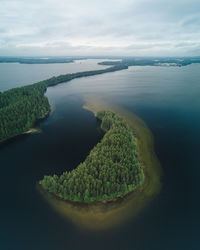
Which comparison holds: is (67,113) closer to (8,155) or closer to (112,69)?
(8,155)

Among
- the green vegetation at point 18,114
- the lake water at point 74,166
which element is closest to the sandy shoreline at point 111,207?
the lake water at point 74,166

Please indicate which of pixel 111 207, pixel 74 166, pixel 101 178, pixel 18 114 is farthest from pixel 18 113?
pixel 111 207

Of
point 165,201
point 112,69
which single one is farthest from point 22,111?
point 112,69

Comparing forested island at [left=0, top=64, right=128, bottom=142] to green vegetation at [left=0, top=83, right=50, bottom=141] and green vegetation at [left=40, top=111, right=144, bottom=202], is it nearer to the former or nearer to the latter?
green vegetation at [left=0, top=83, right=50, bottom=141]

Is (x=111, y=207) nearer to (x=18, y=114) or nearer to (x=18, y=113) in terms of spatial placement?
(x=18, y=114)

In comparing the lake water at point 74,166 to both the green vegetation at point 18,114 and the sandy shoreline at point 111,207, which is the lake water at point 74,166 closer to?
the sandy shoreline at point 111,207

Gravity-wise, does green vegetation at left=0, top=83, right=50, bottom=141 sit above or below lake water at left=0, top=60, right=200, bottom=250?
above

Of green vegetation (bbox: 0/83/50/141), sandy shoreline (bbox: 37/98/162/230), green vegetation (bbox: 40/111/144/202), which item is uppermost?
green vegetation (bbox: 0/83/50/141)

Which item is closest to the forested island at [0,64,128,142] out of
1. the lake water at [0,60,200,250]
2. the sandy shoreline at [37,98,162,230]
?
the lake water at [0,60,200,250]
